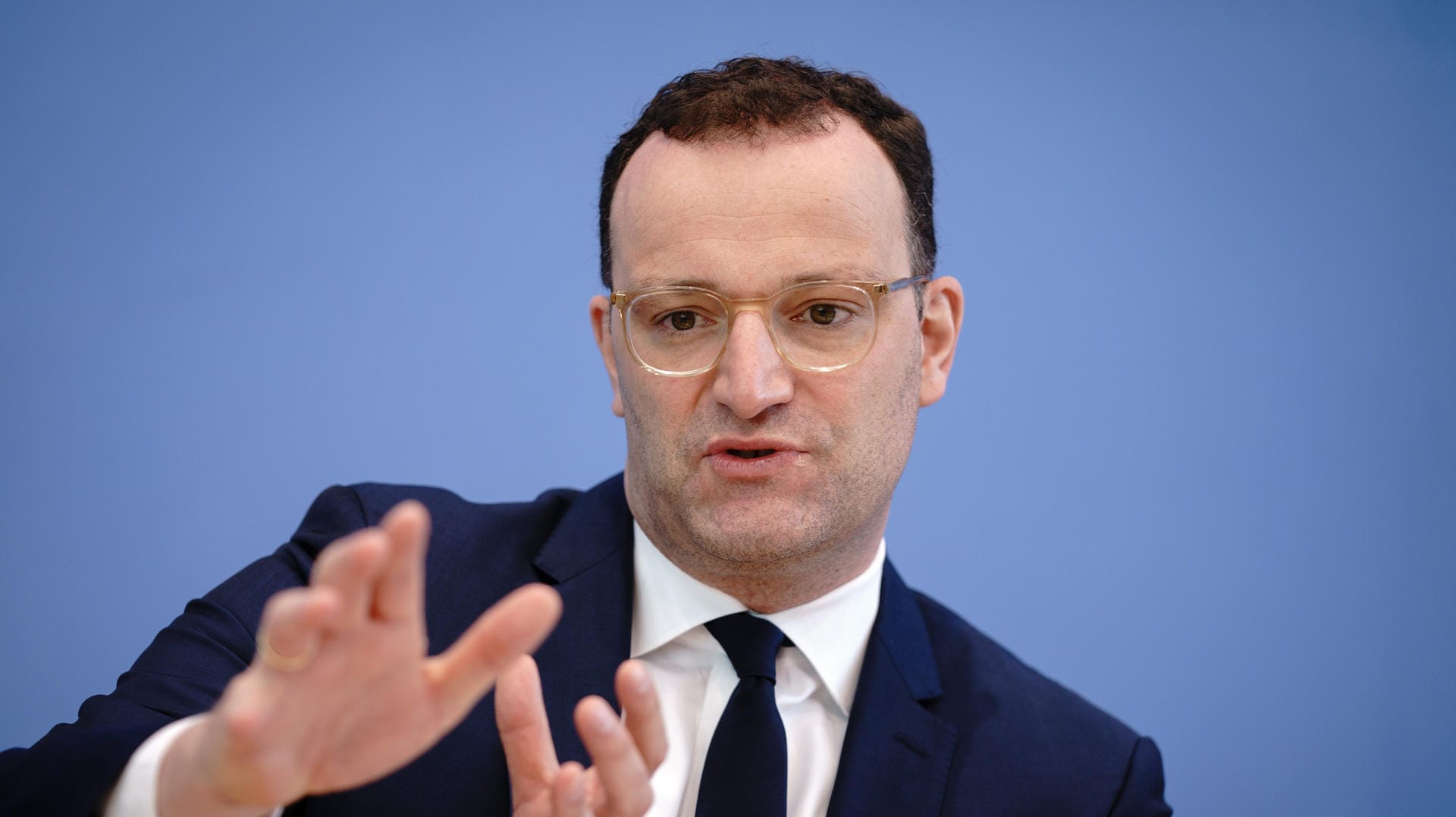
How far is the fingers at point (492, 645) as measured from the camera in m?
1.10

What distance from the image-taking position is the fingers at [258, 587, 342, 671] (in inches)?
39.1

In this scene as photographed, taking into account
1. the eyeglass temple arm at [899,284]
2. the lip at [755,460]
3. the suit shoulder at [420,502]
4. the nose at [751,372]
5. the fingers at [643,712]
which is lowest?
the fingers at [643,712]

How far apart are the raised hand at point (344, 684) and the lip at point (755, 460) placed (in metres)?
0.75

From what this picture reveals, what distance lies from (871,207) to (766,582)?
64cm

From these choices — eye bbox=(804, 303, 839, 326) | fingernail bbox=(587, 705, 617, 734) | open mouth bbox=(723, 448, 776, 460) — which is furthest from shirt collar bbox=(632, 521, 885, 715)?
fingernail bbox=(587, 705, 617, 734)

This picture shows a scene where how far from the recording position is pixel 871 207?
6.51ft

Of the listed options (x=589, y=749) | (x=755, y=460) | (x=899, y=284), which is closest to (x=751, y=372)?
(x=755, y=460)

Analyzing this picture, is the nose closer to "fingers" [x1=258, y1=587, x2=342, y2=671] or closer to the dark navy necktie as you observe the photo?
the dark navy necktie

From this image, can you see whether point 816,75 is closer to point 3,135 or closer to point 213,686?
point 213,686

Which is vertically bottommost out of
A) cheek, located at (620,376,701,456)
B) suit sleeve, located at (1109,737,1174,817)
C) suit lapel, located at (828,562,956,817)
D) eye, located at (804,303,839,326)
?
suit sleeve, located at (1109,737,1174,817)

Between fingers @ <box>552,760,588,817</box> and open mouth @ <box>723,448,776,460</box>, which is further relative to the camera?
open mouth @ <box>723,448,776,460</box>

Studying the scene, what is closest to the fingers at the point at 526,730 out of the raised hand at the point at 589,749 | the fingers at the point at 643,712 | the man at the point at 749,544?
the raised hand at the point at 589,749

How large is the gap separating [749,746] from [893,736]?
0.27 metres

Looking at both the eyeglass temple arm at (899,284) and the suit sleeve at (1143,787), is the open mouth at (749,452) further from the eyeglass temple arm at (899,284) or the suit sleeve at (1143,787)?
the suit sleeve at (1143,787)
